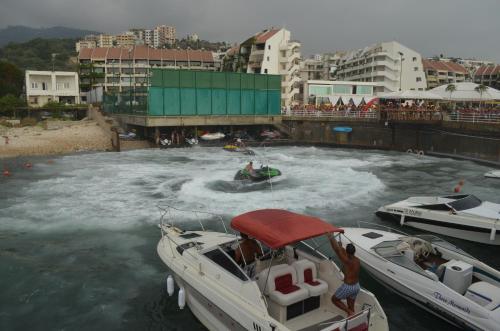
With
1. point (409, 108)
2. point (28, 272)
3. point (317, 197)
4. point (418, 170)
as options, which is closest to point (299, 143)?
point (409, 108)

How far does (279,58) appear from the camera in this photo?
77.4 meters

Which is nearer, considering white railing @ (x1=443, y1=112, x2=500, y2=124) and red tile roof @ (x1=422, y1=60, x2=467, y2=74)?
white railing @ (x1=443, y1=112, x2=500, y2=124)

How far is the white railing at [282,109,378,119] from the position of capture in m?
47.7

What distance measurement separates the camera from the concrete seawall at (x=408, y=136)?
35.0 m

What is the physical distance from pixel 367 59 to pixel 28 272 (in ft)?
311

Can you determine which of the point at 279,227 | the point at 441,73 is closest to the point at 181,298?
the point at 279,227

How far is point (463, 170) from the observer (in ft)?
105

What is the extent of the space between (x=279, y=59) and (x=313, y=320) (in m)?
72.2

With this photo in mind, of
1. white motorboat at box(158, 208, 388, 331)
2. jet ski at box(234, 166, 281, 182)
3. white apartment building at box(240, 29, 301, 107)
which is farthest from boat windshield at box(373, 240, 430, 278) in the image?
white apartment building at box(240, 29, 301, 107)

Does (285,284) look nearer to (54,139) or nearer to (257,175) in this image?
(257,175)

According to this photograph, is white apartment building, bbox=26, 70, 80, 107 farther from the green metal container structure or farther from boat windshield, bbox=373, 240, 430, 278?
boat windshield, bbox=373, 240, 430, 278

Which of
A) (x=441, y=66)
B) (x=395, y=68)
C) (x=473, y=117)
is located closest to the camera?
(x=473, y=117)

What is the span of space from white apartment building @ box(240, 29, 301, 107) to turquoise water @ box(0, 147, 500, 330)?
37261mm

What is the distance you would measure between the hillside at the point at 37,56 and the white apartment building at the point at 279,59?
5991cm
